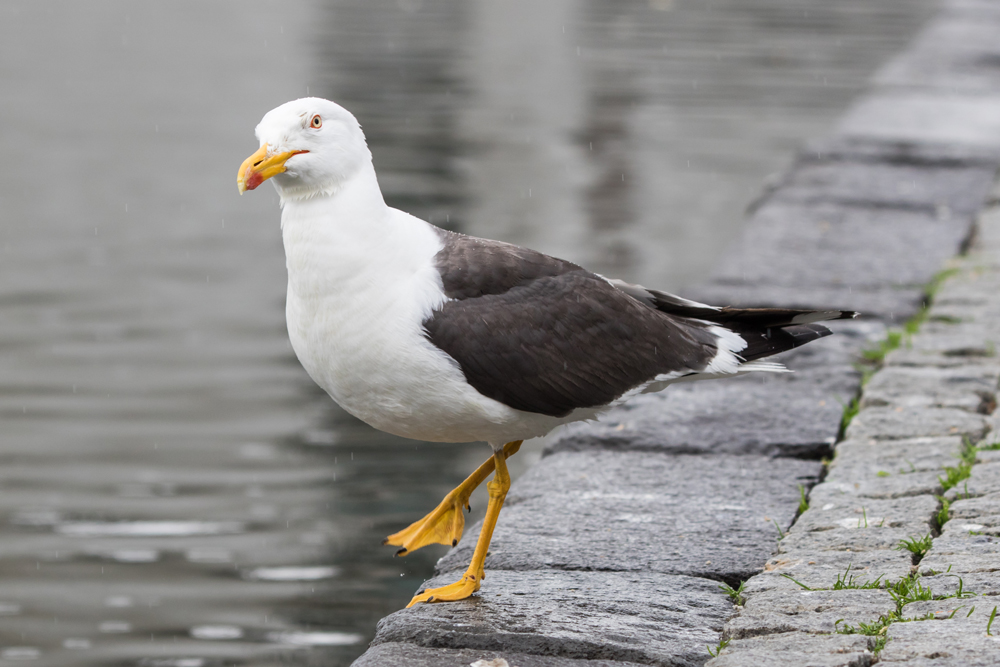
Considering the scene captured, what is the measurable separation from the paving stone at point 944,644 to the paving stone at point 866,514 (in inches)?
25.0

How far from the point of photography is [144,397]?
6.12m

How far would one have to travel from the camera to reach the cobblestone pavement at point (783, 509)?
3.03m

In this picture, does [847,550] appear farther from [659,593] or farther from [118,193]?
[118,193]

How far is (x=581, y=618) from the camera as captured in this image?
3178mm

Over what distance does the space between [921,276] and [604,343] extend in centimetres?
312

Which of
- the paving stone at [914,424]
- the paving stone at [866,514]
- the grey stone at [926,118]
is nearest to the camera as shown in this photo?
the paving stone at [866,514]

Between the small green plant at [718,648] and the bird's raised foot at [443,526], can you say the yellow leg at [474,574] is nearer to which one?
the bird's raised foot at [443,526]

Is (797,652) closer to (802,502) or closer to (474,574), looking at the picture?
(474,574)

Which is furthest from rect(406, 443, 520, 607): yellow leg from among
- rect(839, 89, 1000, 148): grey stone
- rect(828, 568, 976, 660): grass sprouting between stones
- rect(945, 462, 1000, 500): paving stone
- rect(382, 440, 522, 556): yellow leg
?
rect(839, 89, 1000, 148): grey stone

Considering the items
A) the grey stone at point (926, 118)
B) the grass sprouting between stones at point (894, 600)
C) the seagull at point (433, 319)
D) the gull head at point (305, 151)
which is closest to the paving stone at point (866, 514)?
the grass sprouting between stones at point (894, 600)

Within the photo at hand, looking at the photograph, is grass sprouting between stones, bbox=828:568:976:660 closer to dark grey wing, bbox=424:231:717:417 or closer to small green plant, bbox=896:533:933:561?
small green plant, bbox=896:533:933:561

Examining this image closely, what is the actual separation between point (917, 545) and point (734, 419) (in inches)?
48.6

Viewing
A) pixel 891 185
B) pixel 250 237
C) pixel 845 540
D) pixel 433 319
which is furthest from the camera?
pixel 250 237

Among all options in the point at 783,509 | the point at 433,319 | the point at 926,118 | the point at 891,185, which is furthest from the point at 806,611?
the point at 926,118
